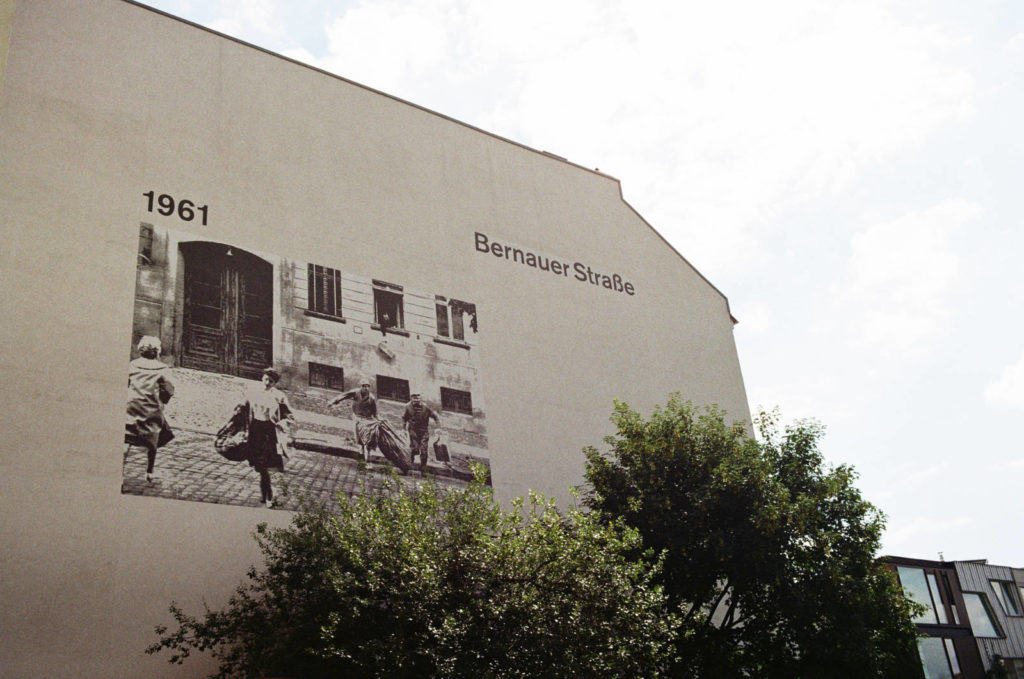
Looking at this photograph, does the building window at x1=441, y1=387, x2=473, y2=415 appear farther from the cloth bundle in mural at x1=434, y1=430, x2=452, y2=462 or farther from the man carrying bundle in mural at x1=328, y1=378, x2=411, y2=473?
the man carrying bundle in mural at x1=328, y1=378, x2=411, y2=473

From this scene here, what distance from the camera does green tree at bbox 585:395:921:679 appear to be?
76.2 ft

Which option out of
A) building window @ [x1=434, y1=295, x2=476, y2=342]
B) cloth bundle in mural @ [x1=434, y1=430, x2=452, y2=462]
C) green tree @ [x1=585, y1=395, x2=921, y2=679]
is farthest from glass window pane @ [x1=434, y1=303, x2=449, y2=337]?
green tree @ [x1=585, y1=395, x2=921, y2=679]

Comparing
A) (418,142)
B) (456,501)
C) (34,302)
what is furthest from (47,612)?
(418,142)

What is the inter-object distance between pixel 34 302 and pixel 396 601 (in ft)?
37.0

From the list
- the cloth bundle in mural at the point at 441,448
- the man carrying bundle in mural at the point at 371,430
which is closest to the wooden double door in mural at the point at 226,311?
the man carrying bundle in mural at the point at 371,430

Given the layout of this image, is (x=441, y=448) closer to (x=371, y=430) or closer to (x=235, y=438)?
(x=371, y=430)

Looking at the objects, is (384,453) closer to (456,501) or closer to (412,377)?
(412,377)

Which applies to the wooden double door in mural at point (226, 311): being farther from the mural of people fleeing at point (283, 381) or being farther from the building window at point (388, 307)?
the building window at point (388, 307)

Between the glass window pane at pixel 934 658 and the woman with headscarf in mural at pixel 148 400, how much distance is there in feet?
120

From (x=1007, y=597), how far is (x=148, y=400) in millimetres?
46940

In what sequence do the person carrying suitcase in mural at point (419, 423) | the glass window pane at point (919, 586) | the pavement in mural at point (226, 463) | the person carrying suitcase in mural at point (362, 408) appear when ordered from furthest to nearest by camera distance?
the glass window pane at point (919, 586) < the person carrying suitcase in mural at point (419, 423) < the person carrying suitcase in mural at point (362, 408) < the pavement in mural at point (226, 463)

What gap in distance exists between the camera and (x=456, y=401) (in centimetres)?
2827

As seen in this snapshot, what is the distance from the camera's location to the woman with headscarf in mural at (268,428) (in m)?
23.6

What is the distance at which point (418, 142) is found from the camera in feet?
104
